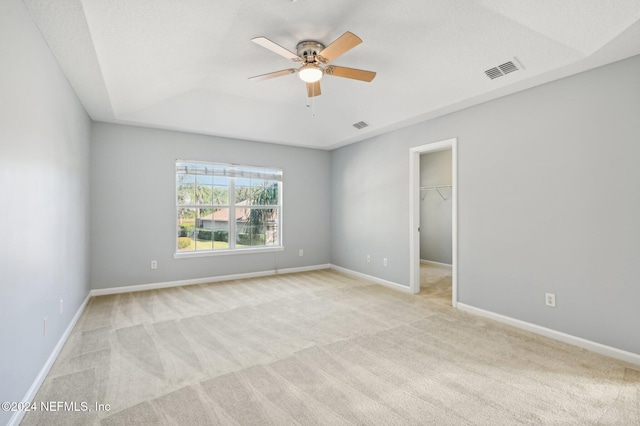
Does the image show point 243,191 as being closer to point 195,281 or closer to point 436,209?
point 195,281

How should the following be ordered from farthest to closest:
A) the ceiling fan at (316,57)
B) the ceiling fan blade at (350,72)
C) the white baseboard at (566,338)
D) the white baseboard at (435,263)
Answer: the white baseboard at (435,263), the ceiling fan blade at (350,72), the white baseboard at (566,338), the ceiling fan at (316,57)

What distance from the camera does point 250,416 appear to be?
1859 mm

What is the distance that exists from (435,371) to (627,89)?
→ 2867 mm

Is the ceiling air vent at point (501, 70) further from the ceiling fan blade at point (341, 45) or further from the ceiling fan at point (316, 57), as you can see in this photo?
the ceiling fan blade at point (341, 45)

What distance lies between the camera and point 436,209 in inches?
275

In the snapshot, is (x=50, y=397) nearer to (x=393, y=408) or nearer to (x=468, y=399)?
(x=393, y=408)

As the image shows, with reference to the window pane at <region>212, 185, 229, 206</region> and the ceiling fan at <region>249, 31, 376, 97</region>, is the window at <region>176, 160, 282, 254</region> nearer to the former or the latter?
the window pane at <region>212, 185, 229, 206</region>

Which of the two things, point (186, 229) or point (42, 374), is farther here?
point (186, 229)

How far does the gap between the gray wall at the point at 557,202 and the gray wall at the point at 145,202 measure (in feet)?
11.1

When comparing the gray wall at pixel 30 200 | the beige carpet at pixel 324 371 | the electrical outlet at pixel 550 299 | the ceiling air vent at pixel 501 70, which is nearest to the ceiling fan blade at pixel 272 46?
the gray wall at pixel 30 200

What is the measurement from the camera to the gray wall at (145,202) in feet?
14.3

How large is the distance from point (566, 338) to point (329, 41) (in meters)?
3.61

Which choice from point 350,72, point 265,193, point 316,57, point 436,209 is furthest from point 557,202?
point 265,193

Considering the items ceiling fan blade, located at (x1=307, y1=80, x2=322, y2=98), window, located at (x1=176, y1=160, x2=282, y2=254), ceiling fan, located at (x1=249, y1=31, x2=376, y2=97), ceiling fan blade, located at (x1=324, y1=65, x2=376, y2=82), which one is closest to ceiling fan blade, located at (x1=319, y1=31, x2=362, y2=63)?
ceiling fan, located at (x1=249, y1=31, x2=376, y2=97)
